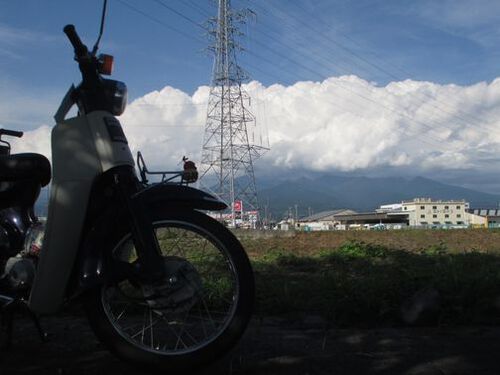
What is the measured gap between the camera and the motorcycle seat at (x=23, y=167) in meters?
3.07

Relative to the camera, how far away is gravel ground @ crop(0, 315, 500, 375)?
271cm

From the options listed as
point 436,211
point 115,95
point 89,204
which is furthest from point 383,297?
point 436,211

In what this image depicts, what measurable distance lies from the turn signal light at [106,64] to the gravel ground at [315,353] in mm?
1567

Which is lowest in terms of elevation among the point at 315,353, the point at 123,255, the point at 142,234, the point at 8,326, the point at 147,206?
the point at 315,353

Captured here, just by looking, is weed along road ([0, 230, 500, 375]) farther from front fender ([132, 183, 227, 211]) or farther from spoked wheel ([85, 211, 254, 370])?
front fender ([132, 183, 227, 211])

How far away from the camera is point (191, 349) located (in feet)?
8.55

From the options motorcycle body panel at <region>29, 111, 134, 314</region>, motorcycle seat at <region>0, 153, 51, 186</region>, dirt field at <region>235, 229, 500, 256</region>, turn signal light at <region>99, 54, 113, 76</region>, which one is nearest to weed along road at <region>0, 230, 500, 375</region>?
motorcycle body panel at <region>29, 111, 134, 314</region>

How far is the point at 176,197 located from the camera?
9.16 feet

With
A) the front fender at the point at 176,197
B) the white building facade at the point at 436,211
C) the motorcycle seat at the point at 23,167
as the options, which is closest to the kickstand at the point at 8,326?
the motorcycle seat at the point at 23,167

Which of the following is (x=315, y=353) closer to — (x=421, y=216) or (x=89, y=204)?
(x=89, y=204)

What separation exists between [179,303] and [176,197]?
537 mm

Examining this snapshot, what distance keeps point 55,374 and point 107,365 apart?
0.85 ft

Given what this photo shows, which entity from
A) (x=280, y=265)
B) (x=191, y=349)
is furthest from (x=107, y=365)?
(x=280, y=265)

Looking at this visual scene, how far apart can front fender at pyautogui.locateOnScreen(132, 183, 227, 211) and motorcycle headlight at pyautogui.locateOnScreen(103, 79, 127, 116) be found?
483 mm
